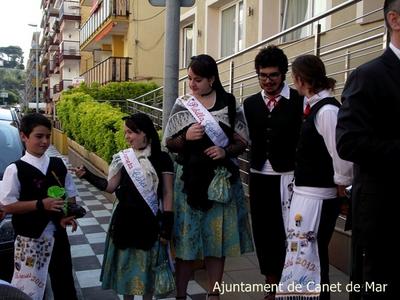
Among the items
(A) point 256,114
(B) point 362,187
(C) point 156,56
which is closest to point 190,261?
(A) point 256,114

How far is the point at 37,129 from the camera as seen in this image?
3.28 metres

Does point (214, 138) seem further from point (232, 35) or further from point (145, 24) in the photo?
point (145, 24)

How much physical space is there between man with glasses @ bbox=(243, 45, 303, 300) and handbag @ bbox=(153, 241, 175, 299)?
71 cm

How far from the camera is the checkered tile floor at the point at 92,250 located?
169 inches

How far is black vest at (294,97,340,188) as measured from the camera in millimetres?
2869

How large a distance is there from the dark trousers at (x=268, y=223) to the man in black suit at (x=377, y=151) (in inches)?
57.7

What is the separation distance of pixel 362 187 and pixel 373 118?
11.7 inches

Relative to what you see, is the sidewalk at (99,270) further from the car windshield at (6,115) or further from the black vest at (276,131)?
the car windshield at (6,115)

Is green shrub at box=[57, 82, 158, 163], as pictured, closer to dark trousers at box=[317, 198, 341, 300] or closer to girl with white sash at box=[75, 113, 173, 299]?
A: girl with white sash at box=[75, 113, 173, 299]

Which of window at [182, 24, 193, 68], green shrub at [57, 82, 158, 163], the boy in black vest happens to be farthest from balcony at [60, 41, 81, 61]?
the boy in black vest

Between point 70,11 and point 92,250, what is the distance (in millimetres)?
43040

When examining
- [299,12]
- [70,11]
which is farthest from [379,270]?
[70,11]

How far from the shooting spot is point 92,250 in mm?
5750

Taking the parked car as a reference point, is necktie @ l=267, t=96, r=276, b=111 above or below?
above
